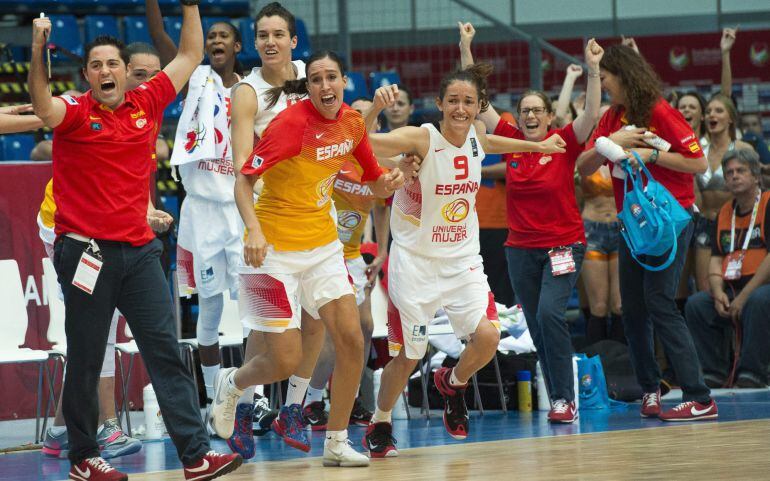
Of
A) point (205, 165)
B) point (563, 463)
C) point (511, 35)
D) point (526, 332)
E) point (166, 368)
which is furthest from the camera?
point (511, 35)

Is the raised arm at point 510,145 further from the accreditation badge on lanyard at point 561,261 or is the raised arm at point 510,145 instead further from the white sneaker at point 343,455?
the white sneaker at point 343,455

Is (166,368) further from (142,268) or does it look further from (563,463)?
(563,463)

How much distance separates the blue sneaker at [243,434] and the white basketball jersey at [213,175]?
1693mm

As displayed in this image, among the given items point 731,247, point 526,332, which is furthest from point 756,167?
point 526,332

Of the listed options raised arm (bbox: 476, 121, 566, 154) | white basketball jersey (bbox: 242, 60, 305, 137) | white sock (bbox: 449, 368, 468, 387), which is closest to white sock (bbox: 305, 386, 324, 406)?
white sock (bbox: 449, 368, 468, 387)

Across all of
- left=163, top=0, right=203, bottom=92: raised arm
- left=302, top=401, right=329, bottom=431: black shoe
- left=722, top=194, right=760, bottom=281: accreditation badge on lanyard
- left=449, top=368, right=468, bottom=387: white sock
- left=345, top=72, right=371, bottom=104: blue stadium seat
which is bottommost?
left=302, top=401, right=329, bottom=431: black shoe

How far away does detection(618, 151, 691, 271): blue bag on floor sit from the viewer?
7.08 m

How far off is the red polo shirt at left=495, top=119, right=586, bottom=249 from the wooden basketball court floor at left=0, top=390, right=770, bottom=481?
44.9 inches

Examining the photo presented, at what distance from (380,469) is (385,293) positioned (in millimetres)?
3410

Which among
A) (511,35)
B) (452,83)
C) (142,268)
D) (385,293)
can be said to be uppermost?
(511,35)

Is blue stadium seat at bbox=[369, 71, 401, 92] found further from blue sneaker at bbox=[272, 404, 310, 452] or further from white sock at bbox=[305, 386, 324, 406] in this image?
blue sneaker at bbox=[272, 404, 310, 452]

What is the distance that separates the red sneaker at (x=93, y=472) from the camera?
5.16 m

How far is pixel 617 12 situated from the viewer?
53.1ft

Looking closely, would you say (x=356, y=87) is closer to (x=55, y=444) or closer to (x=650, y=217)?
(x=650, y=217)
